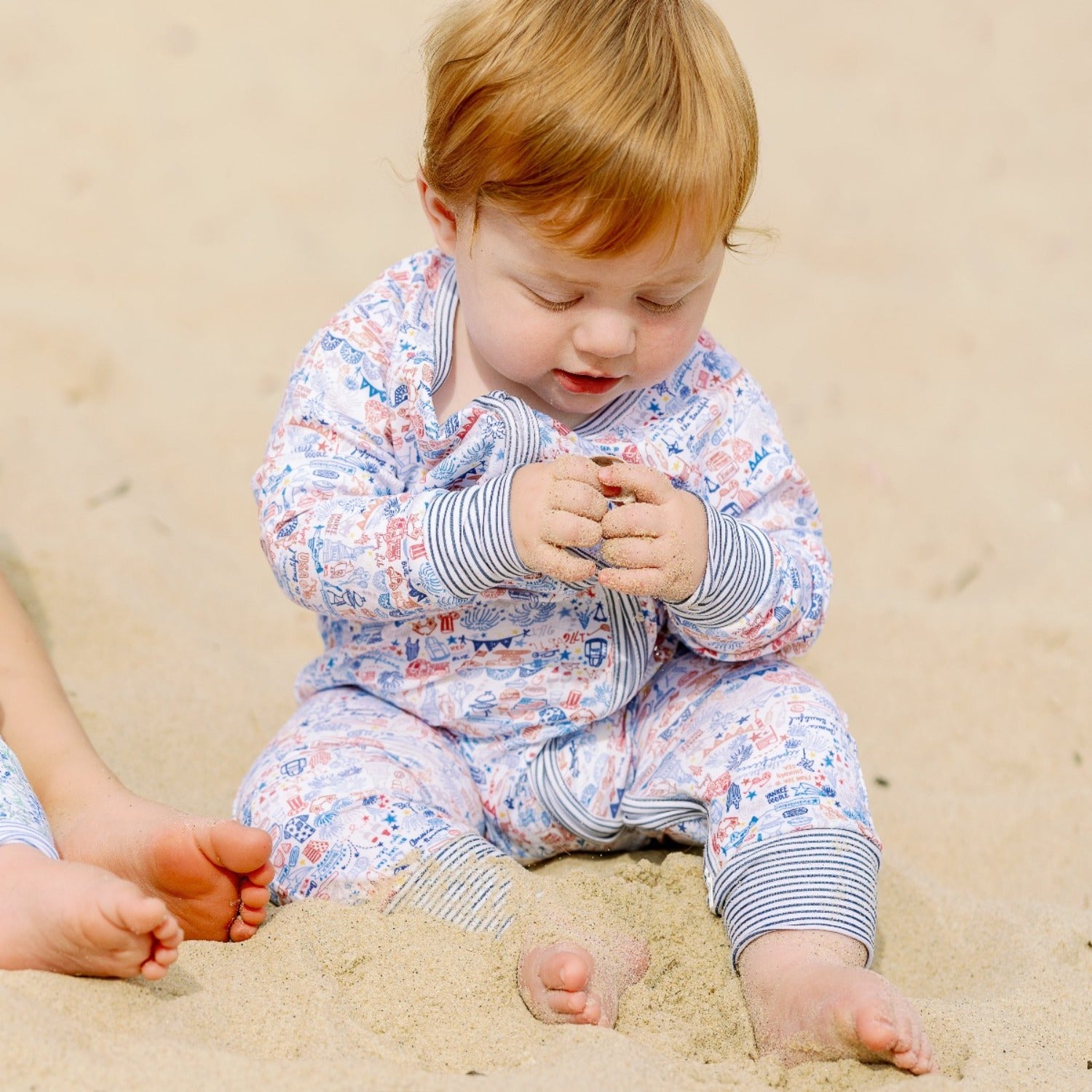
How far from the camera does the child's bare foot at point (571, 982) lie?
→ 160 centimetres

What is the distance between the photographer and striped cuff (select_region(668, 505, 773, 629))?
1.91 metres

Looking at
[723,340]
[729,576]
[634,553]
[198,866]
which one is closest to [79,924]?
[198,866]

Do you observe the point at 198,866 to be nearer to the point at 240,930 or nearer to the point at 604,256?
the point at 240,930

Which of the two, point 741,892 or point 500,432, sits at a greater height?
point 500,432

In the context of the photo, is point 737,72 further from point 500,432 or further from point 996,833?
point 996,833

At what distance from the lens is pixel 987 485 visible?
11.1ft

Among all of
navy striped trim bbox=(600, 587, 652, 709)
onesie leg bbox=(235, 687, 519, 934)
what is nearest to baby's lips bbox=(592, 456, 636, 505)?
navy striped trim bbox=(600, 587, 652, 709)

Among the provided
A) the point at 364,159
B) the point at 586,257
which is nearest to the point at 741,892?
the point at 586,257

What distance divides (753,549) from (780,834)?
1.21 ft

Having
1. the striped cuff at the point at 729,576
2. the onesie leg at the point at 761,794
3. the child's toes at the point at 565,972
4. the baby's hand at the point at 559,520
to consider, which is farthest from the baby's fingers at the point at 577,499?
the child's toes at the point at 565,972

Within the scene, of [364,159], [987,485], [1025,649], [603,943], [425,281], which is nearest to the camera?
[603,943]

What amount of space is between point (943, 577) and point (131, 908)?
2.06 meters

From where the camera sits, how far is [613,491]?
6.17ft

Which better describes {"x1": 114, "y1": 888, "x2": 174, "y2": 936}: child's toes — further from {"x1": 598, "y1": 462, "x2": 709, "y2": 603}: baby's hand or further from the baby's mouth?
the baby's mouth
